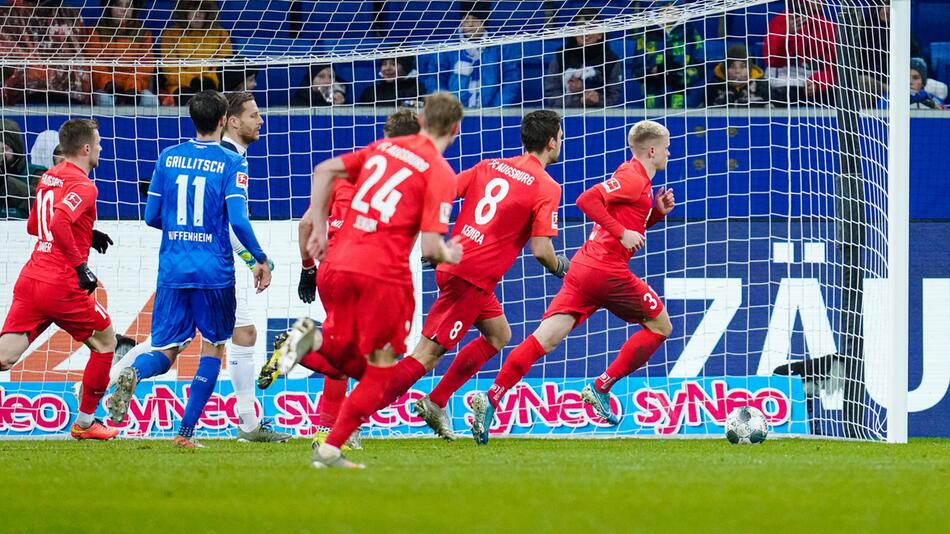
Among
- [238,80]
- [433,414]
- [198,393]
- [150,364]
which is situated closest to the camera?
[150,364]

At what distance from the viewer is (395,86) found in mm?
11992

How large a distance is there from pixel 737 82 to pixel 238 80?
14.3 ft

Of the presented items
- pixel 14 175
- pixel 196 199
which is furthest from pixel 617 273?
pixel 14 175

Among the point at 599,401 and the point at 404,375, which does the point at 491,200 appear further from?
the point at 599,401

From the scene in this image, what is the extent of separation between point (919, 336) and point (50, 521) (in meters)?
8.68

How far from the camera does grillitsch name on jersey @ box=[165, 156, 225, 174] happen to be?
8656 mm

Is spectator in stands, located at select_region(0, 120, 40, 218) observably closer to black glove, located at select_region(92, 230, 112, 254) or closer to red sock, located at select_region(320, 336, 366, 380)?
black glove, located at select_region(92, 230, 112, 254)

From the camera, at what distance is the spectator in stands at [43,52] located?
11188 mm

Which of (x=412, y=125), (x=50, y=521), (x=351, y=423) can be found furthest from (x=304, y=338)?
(x=412, y=125)

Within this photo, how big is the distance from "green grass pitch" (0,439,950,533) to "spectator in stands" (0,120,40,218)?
381 centimetres

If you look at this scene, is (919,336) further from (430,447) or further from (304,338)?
(304,338)

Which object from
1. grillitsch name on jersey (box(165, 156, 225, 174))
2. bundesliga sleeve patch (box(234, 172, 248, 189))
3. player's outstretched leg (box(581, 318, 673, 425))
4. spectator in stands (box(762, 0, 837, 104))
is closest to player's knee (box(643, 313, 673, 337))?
player's outstretched leg (box(581, 318, 673, 425))

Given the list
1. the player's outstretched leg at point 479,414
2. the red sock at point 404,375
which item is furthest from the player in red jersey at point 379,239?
the player's outstretched leg at point 479,414

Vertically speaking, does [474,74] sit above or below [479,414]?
above
